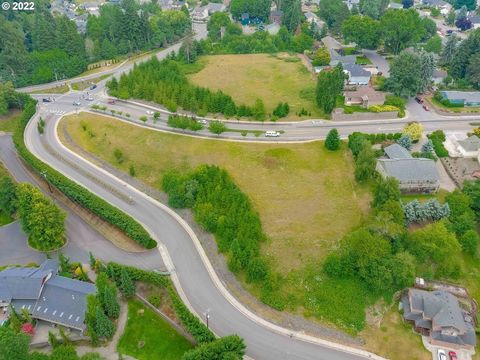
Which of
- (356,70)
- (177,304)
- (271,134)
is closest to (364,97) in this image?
(356,70)

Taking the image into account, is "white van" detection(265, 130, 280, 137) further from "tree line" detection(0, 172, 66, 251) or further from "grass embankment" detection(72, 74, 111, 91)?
"grass embankment" detection(72, 74, 111, 91)

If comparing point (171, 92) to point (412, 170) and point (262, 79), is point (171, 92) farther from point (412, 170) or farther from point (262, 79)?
point (412, 170)

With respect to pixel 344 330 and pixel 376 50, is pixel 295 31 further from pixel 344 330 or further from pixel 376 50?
pixel 344 330

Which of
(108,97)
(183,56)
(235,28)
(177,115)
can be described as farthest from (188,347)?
(235,28)

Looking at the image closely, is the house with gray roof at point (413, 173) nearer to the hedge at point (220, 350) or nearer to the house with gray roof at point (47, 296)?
the hedge at point (220, 350)

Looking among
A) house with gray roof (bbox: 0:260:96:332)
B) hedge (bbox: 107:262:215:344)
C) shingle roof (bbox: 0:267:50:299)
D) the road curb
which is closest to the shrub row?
the road curb
